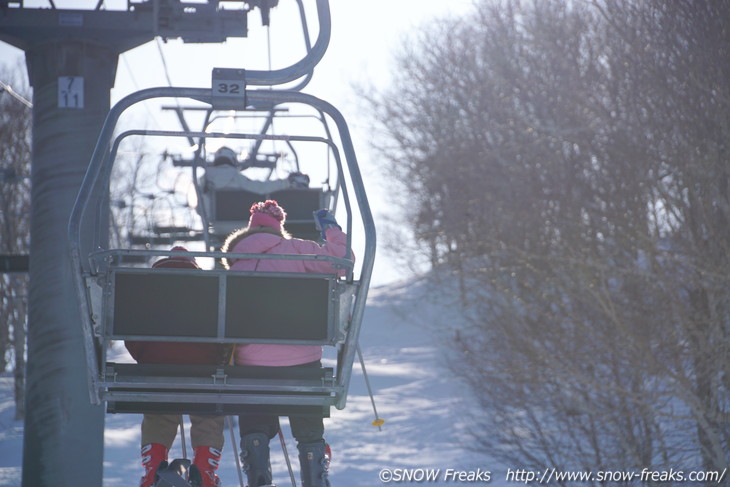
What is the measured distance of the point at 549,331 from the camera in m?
10.4

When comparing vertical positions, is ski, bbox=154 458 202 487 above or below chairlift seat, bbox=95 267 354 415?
below

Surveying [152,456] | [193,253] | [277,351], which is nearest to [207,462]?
[152,456]

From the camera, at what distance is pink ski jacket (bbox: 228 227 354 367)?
13.1 ft

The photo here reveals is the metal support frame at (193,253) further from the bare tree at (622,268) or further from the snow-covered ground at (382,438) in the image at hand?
the snow-covered ground at (382,438)

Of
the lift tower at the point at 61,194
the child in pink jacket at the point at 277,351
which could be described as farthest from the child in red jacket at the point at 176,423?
the lift tower at the point at 61,194

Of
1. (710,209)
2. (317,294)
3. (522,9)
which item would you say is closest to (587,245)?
(710,209)

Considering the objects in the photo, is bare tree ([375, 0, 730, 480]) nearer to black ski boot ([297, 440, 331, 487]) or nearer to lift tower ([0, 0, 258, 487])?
lift tower ([0, 0, 258, 487])

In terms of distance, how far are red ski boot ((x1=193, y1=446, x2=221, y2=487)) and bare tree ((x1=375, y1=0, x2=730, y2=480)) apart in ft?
18.3

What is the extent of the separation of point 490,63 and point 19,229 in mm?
10749

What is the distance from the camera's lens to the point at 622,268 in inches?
364

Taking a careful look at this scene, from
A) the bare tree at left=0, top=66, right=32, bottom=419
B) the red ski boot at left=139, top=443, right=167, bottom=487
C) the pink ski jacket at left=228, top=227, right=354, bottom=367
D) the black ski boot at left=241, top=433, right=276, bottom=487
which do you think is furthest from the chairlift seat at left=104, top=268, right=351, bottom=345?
the bare tree at left=0, top=66, right=32, bottom=419

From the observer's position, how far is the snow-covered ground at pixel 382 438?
11.6 meters

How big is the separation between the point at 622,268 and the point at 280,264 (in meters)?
5.78

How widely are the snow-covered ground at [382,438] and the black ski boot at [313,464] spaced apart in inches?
245
